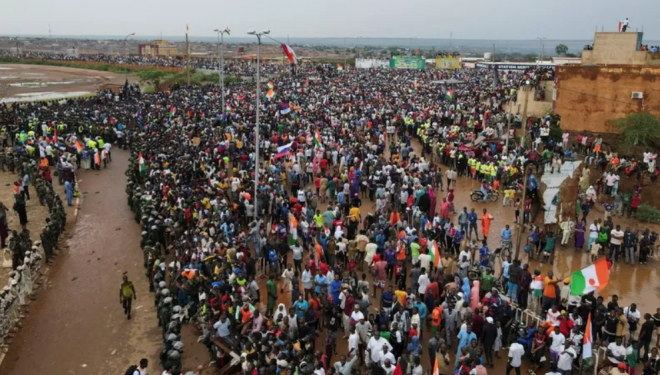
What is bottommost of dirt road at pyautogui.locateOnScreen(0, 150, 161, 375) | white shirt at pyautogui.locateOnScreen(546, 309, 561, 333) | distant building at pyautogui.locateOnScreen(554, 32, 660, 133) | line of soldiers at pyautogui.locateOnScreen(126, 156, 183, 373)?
dirt road at pyautogui.locateOnScreen(0, 150, 161, 375)

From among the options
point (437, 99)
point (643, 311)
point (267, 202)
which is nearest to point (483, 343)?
point (643, 311)

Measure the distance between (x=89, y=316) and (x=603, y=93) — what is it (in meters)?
21.9

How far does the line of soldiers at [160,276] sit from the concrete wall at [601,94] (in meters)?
18.7

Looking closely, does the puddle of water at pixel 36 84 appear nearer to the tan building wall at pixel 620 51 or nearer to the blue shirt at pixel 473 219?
the tan building wall at pixel 620 51

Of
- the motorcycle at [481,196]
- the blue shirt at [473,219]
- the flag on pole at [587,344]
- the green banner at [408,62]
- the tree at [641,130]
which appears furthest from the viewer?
the green banner at [408,62]

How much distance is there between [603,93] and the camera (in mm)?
24016

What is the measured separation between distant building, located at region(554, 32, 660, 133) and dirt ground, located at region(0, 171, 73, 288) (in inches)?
829

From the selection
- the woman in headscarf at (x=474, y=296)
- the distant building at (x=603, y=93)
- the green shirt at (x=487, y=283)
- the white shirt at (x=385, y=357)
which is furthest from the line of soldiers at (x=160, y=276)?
the distant building at (x=603, y=93)

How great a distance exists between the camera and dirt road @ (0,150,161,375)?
1068 cm

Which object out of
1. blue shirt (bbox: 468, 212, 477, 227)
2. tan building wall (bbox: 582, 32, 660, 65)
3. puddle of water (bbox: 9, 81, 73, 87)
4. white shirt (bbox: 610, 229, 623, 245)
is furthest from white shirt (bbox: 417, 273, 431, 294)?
puddle of water (bbox: 9, 81, 73, 87)

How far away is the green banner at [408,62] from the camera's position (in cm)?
6625

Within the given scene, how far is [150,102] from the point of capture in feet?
123

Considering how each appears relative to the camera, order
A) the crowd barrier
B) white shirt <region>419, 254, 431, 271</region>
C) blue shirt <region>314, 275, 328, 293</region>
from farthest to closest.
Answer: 1. white shirt <region>419, 254, 431, 271</region>
2. the crowd barrier
3. blue shirt <region>314, 275, 328, 293</region>

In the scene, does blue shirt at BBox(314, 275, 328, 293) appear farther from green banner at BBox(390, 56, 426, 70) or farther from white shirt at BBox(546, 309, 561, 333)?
green banner at BBox(390, 56, 426, 70)
